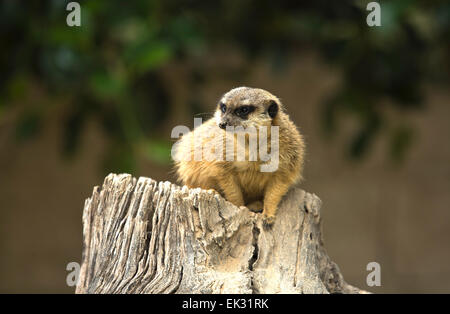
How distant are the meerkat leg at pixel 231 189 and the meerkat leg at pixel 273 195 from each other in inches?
5.0

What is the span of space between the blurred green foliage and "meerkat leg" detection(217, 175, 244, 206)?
4.31ft

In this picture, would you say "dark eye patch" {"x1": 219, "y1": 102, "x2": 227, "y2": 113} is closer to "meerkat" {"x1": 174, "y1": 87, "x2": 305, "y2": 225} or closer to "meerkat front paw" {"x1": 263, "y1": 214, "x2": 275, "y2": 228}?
"meerkat" {"x1": 174, "y1": 87, "x2": 305, "y2": 225}

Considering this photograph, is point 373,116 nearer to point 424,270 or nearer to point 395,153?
point 395,153

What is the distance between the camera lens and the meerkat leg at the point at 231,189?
2.69 metres

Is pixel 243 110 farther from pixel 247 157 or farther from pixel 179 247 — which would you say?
pixel 179 247

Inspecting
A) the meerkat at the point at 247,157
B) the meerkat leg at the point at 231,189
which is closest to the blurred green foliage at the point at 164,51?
the meerkat at the point at 247,157

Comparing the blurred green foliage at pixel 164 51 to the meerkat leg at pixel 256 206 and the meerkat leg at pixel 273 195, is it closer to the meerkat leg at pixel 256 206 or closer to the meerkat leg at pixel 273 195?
the meerkat leg at pixel 256 206

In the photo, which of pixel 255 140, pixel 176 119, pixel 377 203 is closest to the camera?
pixel 255 140

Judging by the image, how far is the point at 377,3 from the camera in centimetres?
440

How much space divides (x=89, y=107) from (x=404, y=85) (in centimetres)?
245

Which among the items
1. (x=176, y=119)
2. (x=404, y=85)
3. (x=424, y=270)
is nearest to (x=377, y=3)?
(x=404, y=85)

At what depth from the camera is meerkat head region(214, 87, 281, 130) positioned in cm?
242

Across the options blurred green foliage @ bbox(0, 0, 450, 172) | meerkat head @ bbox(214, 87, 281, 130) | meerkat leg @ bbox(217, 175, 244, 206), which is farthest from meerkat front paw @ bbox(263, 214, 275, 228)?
blurred green foliage @ bbox(0, 0, 450, 172)

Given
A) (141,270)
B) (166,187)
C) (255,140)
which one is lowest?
(141,270)
